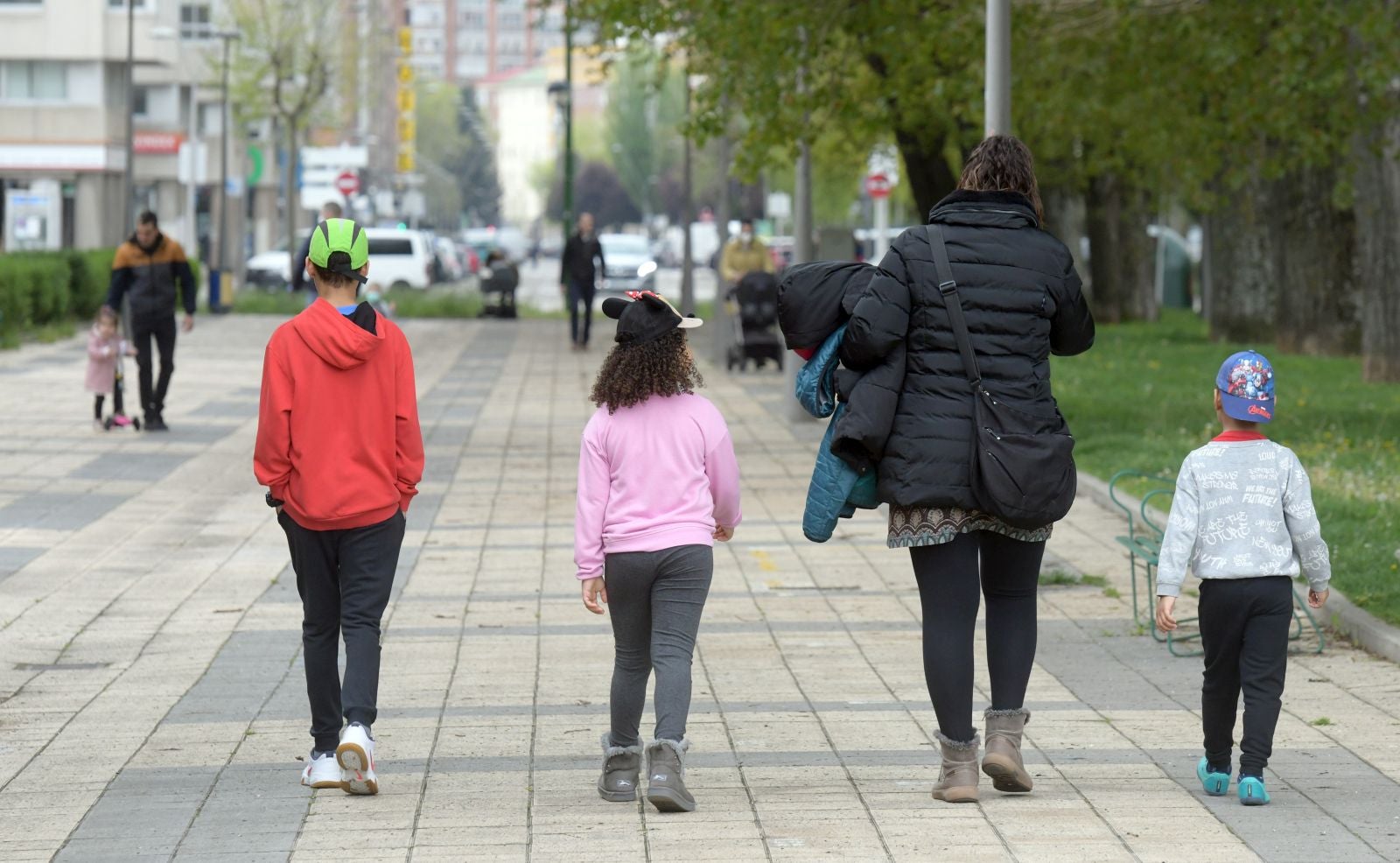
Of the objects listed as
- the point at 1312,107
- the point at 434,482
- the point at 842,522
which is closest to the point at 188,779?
the point at 842,522

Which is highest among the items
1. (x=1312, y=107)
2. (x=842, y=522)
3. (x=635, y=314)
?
(x=1312, y=107)

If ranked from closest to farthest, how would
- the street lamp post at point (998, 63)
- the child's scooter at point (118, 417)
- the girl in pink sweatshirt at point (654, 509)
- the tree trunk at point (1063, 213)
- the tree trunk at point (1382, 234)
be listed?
the girl in pink sweatshirt at point (654, 509) → the street lamp post at point (998, 63) → the child's scooter at point (118, 417) → the tree trunk at point (1382, 234) → the tree trunk at point (1063, 213)

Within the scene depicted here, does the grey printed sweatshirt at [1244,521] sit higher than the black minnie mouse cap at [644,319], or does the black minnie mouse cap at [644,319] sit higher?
the black minnie mouse cap at [644,319]

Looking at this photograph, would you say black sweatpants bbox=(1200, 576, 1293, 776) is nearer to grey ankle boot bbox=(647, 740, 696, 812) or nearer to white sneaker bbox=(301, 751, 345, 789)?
grey ankle boot bbox=(647, 740, 696, 812)

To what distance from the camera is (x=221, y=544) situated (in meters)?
12.1

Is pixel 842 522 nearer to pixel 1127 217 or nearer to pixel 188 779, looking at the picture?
pixel 188 779

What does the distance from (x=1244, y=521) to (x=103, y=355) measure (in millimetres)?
13429

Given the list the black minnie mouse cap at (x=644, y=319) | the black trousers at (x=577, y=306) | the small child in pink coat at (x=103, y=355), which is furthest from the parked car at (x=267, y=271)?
the black minnie mouse cap at (x=644, y=319)

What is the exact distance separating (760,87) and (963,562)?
11.5 metres

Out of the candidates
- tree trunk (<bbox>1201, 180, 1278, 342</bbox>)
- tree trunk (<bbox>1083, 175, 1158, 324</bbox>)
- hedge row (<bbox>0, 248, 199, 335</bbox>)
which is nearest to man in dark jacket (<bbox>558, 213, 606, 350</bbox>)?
hedge row (<bbox>0, 248, 199, 335</bbox>)

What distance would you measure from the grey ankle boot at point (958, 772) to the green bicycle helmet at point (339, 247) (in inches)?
82.4

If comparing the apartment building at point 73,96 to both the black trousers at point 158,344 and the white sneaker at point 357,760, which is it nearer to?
the black trousers at point 158,344

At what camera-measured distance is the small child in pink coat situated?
58.3 ft

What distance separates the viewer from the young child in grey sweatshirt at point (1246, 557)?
5.98m
